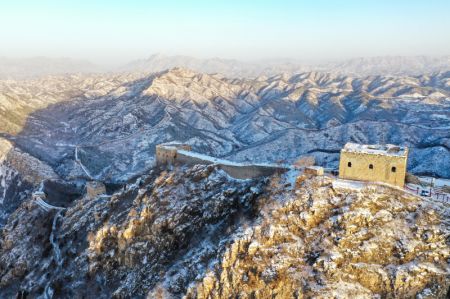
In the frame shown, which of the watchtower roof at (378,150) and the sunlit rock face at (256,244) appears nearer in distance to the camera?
the sunlit rock face at (256,244)

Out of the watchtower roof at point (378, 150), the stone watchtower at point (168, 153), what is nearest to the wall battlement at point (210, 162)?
the stone watchtower at point (168, 153)

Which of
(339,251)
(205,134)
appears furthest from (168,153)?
(205,134)

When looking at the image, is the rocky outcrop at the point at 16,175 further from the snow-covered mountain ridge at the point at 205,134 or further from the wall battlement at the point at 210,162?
the wall battlement at the point at 210,162

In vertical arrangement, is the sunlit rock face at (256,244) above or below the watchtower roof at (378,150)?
below

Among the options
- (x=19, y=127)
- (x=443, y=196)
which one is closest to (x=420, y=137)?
(x=443, y=196)

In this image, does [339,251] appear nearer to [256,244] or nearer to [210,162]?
[256,244]
